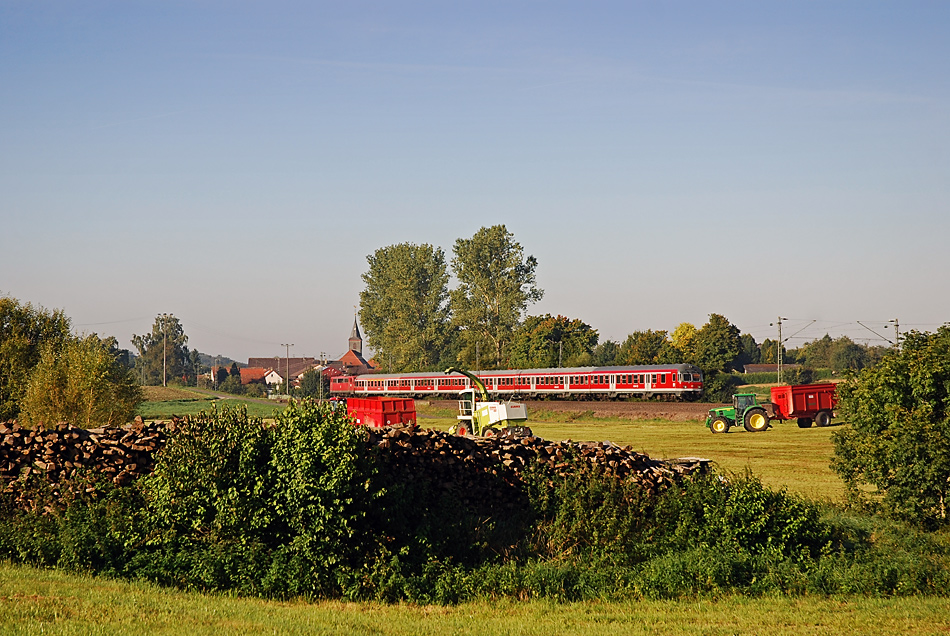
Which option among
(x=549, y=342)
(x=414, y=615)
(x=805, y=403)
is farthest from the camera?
(x=549, y=342)

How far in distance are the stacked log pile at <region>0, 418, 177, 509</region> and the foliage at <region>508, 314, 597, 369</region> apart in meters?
77.0

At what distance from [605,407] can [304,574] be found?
156 ft

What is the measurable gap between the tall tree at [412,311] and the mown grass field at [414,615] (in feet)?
299

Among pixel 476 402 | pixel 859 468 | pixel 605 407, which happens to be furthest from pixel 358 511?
pixel 605 407

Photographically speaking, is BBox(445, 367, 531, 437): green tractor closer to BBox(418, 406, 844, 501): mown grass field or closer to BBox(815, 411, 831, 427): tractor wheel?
BBox(418, 406, 844, 501): mown grass field

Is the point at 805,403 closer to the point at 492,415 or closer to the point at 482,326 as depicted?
the point at 492,415

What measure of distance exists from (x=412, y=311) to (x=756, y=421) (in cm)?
6921

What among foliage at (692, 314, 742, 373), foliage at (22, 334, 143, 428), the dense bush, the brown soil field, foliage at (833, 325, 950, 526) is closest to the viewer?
the dense bush

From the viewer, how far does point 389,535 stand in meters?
12.5

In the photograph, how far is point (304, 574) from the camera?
37.7 ft

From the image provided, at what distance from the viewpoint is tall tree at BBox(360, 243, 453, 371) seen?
105 m

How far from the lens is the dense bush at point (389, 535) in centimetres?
1168

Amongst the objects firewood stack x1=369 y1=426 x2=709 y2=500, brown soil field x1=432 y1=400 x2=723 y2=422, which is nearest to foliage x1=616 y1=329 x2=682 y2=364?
brown soil field x1=432 y1=400 x2=723 y2=422

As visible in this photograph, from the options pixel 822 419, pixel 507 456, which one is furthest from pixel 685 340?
pixel 507 456
